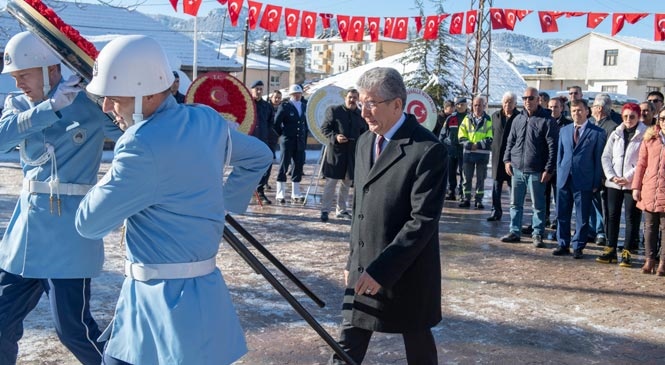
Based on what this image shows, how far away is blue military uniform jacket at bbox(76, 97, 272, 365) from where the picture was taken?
2400 mm

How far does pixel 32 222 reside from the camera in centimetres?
363

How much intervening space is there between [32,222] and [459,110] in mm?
9897

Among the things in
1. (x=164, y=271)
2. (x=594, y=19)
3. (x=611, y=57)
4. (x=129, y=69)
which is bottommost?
(x=164, y=271)

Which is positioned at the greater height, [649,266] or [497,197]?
[497,197]

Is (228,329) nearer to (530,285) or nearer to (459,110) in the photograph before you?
(530,285)

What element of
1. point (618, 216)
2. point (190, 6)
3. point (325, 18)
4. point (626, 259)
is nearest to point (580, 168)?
point (618, 216)

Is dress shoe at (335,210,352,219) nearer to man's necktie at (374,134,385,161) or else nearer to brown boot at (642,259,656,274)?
brown boot at (642,259,656,274)

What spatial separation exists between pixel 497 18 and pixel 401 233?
56.5 ft

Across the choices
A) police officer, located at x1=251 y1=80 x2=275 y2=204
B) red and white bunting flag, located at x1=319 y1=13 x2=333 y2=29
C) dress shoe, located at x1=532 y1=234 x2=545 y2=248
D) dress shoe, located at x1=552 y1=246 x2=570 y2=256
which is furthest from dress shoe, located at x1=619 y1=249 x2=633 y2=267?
red and white bunting flag, located at x1=319 y1=13 x2=333 y2=29

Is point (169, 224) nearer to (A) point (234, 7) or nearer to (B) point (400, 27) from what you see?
(A) point (234, 7)

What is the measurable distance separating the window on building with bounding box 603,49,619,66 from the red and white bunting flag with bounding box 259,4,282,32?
5144 cm

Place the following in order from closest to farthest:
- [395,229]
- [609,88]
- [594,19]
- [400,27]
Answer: [395,229], [594,19], [400,27], [609,88]

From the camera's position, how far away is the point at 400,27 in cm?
1972

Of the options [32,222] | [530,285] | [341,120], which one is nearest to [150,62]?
[32,222]
